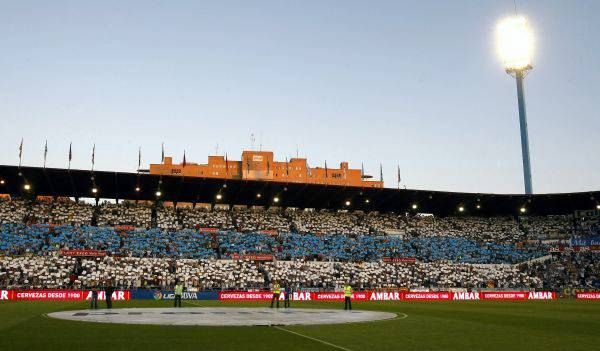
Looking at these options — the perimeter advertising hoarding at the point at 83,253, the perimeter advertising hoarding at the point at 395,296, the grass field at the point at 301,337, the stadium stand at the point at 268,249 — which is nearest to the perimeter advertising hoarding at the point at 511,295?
the perimeter advertising hoarding at the point at 395,296

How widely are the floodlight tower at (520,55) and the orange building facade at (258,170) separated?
45164 mm

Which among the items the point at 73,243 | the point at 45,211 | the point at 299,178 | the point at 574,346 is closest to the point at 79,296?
the point at 73,243

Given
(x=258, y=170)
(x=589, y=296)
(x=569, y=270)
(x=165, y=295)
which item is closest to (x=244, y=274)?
(x=165, y=295)

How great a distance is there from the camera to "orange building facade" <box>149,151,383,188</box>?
5969 inches

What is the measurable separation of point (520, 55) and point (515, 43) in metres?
2.57

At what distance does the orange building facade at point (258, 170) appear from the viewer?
15162 centimetres

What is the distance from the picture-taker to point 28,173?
2682 inches

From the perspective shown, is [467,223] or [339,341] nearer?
[339,341]

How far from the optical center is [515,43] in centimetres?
10562

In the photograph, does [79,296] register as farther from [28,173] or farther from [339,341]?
[339,341]

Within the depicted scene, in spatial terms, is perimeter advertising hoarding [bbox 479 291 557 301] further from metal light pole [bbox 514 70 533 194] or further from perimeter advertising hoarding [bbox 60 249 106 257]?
metal light pole [bbox 514 70 533 194]

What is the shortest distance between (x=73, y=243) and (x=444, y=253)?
48.4m

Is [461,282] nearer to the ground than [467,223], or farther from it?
nearer to the ground

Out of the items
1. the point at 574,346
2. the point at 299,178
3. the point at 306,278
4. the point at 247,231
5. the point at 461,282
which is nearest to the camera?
the point at 574,346
